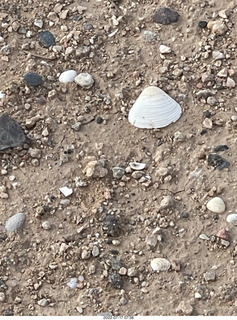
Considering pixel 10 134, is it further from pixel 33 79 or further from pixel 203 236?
pixel 203 236

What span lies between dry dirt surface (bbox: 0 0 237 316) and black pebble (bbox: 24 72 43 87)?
0.06 feet

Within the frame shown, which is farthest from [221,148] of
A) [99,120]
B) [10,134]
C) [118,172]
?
[10,134]

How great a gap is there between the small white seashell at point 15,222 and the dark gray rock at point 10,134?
0.33 meters

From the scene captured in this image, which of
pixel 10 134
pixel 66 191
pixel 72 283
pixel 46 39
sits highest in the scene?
pixel 46 39

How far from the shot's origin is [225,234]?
2447 mm

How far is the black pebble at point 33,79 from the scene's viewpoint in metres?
2.94

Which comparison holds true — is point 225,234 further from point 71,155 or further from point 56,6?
point 56,6

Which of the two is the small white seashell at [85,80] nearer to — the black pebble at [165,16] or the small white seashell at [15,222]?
the black pebble at [165,16]

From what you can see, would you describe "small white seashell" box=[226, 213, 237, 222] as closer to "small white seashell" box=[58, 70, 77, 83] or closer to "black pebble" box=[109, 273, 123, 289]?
"black pebble" box=[109, 273, 123, 289]

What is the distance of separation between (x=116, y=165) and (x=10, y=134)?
0.47 meters

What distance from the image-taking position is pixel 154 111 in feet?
9.11

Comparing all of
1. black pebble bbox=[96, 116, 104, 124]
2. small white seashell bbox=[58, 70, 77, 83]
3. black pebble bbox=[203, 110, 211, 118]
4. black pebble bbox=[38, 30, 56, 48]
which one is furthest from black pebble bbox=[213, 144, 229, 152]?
black pebble bbox=[38, 30, 56, 48]

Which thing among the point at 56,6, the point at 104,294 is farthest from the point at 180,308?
the point at 56,6

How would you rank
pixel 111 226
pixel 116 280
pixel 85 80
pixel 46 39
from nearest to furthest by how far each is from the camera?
pixel 116 280, pixel 111 226, pixel 85 80, pixel 46 39
